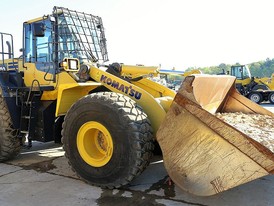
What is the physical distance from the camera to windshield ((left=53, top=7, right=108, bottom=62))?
5.25m

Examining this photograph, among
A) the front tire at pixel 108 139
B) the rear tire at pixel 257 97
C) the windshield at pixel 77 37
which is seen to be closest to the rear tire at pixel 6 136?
the windshield at pixel 77 37

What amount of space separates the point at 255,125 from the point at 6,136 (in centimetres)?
400

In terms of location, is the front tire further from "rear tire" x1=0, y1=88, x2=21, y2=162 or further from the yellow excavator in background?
the yellow excavator in background

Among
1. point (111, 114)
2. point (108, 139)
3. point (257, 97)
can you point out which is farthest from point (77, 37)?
point (257, 97)

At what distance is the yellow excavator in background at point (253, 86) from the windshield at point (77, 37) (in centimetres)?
1609

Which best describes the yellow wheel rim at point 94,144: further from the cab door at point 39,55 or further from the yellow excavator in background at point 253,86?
the yellow excavator in background at point 253,86

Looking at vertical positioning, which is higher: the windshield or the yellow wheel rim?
the windshield

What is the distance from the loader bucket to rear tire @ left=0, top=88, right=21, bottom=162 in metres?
3.03

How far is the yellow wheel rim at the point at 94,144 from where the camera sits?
3840mm

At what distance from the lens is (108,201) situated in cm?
359

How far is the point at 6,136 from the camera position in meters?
5.24

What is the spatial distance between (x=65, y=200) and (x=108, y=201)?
0.54 metres

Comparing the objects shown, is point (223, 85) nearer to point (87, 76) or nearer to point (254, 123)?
point (254, 123)

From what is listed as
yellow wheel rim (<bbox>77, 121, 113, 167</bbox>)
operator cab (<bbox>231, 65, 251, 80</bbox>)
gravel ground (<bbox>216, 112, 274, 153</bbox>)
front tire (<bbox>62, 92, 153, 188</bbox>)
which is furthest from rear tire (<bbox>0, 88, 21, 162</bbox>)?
operator cab (<bbox>231, 65, 251, 80</bbox>)
